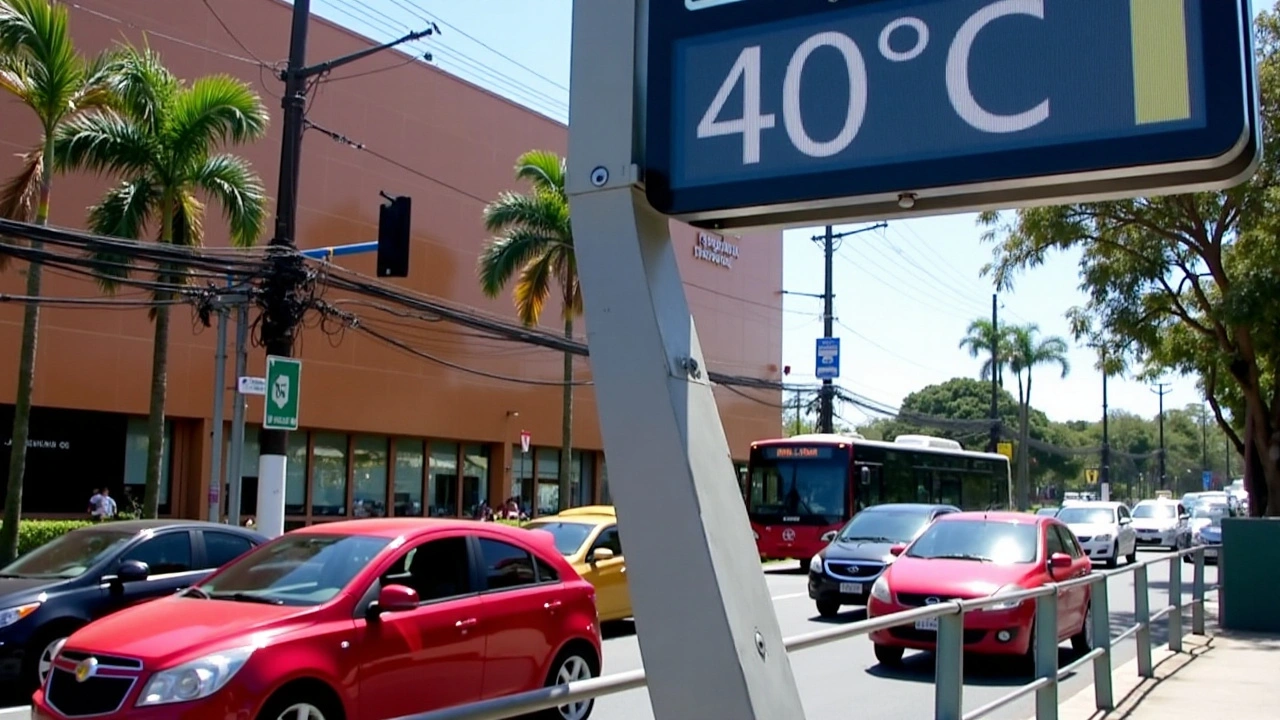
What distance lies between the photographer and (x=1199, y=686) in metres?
10.7

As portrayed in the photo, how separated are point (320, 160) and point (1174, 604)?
24487mm

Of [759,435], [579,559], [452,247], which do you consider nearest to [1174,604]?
[579,559]

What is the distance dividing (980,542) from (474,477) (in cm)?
2542

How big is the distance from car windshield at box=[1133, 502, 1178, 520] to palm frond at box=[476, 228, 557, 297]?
21.1 m

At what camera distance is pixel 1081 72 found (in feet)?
8.75

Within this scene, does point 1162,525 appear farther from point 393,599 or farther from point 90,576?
point 393,599

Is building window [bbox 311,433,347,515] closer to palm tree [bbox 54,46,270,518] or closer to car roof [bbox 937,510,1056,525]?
palm tree [bbox 54,46,270,518]

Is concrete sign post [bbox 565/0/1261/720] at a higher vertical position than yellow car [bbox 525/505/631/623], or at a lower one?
higher

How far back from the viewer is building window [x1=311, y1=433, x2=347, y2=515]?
31797 millimetres

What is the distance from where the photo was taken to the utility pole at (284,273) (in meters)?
16.1

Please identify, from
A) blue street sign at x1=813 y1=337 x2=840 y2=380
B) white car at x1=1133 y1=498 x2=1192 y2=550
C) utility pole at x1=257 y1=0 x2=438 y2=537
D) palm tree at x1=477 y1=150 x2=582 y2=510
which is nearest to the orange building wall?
palm tree at x1=477 y1=150 x2=582 y2=510

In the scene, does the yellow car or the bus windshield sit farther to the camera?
the bus windshield

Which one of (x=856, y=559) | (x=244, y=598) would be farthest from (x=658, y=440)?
(x=856, y=559)

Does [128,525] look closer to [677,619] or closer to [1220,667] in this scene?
[677,619]
